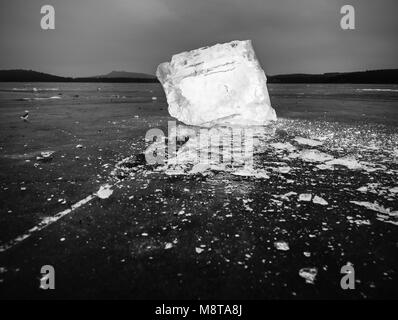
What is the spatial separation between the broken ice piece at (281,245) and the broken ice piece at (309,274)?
0.99 ft

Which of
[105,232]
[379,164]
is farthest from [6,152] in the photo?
[379,164]

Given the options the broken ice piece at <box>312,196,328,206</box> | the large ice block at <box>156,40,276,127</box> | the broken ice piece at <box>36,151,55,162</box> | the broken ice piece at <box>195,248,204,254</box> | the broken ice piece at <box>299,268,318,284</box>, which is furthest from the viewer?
the large ice block at <box>156,40,276,127</box>

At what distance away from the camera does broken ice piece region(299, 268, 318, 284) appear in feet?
7.25

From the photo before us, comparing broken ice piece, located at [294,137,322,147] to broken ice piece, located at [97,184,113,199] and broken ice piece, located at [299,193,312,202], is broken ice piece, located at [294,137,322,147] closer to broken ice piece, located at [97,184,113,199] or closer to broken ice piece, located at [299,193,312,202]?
broken ice piece, located at [299,193,312,202]

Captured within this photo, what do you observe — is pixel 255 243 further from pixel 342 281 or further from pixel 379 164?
pixel 379 164

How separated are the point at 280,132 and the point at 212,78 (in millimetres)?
3059

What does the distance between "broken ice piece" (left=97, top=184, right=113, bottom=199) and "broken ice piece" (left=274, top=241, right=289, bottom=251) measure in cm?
229

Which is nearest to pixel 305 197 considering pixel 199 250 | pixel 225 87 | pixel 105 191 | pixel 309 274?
pixel 309 274

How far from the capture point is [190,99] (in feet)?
31.2

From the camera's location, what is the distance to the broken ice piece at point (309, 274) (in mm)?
2211

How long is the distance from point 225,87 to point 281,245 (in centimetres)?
717

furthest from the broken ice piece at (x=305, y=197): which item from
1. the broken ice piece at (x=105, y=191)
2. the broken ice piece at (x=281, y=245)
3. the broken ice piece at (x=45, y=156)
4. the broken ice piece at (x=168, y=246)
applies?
the broken ice piece at (x=45, y=156)

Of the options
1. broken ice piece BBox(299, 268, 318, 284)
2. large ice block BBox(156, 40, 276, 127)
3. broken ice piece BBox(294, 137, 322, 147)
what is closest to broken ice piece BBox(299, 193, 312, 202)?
broken ice piece BBox(299, 268, 318, 284)

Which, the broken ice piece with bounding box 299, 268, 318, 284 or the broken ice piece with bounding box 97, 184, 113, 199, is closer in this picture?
the broken ice piece with bounding box 299, 268, 318, 284
